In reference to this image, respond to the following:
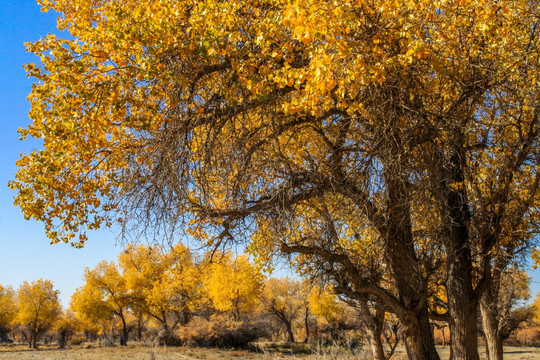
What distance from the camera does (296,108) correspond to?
4.18 metres

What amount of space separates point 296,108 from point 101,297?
3977 centimetres

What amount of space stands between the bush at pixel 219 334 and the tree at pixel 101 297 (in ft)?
29.3

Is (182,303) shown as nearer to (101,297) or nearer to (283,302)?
(101,297)

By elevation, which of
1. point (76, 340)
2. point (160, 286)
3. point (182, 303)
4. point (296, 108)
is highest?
point (296, 108)

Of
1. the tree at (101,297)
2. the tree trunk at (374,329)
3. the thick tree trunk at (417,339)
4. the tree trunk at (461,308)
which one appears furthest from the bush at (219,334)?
the tree trunk at (461,308)

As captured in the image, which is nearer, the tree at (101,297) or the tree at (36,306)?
the tree at (101,297)

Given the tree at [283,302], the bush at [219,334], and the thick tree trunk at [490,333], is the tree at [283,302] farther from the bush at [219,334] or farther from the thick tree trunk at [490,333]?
the thick tree trunk at [490,333]

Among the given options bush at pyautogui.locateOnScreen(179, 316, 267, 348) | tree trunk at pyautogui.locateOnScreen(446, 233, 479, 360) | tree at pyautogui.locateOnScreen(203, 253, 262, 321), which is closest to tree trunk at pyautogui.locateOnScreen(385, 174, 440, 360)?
tree trunk at pyautogui.locateOnScreen(446, 233, 479, 360)

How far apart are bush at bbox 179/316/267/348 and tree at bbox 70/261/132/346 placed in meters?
8.94

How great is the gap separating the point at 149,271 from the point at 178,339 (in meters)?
8.63

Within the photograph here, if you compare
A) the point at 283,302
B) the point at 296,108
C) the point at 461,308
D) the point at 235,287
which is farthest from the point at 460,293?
the point at 283,302

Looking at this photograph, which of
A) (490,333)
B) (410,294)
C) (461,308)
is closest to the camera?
(461,308)

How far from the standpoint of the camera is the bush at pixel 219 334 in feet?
104

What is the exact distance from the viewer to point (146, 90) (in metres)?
5.33
